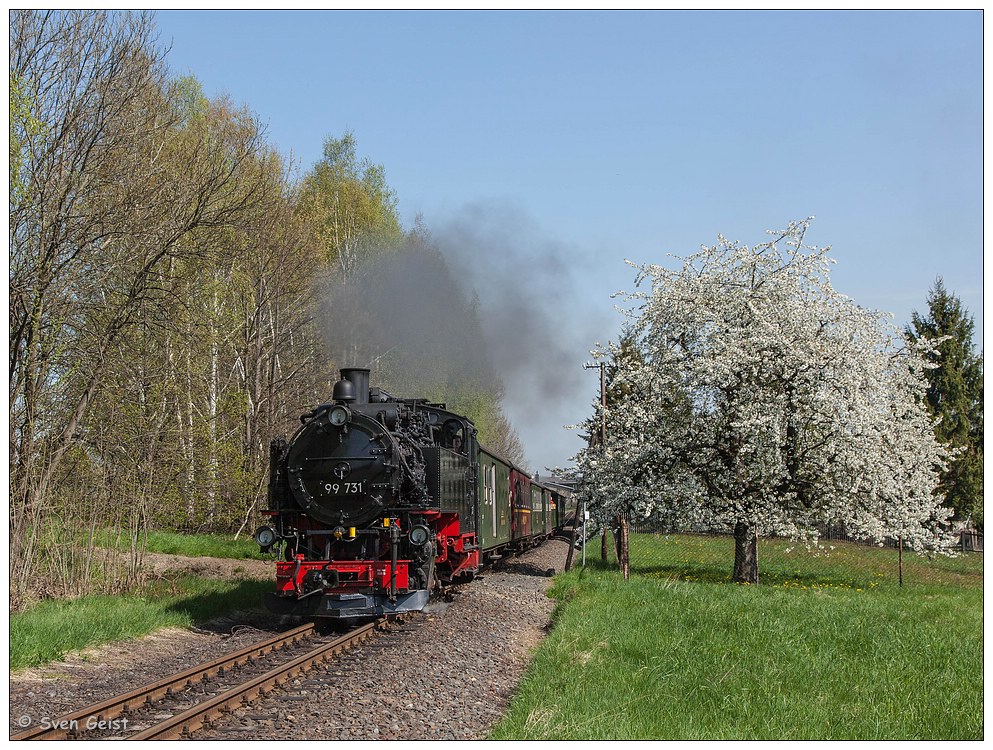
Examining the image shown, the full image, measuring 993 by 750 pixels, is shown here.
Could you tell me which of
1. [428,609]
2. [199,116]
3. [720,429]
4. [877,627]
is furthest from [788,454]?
[199,116]

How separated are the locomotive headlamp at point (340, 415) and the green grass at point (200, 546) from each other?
1002cm

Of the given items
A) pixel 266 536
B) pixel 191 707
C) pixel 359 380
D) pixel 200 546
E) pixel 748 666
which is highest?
pixel 359 380

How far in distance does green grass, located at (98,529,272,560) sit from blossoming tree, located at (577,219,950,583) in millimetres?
8233

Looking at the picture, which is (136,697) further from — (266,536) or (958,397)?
(958,397)

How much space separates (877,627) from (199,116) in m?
23.3

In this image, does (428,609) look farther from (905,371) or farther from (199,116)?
(199,116)

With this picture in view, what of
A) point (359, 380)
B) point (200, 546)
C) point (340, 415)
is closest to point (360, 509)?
point (340, 415)

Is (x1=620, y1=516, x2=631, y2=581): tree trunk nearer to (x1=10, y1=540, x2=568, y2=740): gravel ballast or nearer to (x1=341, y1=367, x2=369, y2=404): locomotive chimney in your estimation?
(x1=10, y1=540, x2=568, y2=740): gravel ballast

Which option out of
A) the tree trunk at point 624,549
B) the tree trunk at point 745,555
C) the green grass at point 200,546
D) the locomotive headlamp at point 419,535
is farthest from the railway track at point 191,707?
the green grass at point 200,546

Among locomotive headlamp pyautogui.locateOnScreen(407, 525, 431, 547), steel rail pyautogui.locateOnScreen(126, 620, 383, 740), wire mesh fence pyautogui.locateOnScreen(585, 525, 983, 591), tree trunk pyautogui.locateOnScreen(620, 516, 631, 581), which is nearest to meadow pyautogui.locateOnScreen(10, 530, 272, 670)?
steel rail pyautogui.locateOnScreen(126, 620, 383, 740)

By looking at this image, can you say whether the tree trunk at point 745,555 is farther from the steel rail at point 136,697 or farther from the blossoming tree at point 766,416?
the steel rail at point 136,697

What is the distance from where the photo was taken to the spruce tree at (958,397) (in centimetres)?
3684

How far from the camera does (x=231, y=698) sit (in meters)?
7.25

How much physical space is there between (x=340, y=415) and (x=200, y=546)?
11412 millimetres
